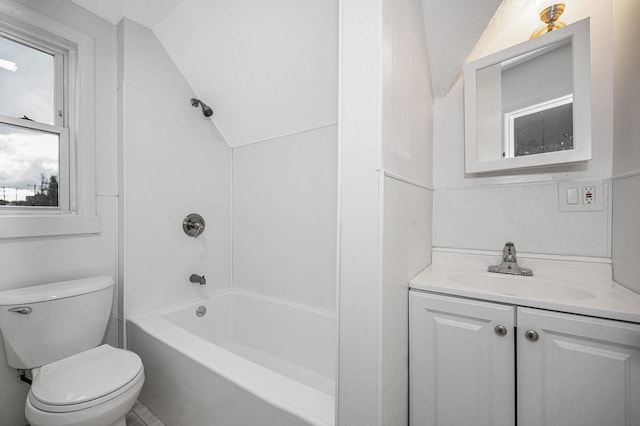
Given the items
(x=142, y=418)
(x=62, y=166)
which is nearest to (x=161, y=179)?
(x=62, y=166)

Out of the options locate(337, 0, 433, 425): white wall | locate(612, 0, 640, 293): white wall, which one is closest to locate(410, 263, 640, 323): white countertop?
locate(612, 0, 640, 293): white wall

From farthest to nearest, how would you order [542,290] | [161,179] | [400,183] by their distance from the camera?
[161,179] → [542,290] → [400,183]

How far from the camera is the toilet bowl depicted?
0.97 metres

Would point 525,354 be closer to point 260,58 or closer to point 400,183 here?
point 400,183

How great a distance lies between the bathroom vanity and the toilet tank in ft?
5.39

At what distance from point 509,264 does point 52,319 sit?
2.27 m

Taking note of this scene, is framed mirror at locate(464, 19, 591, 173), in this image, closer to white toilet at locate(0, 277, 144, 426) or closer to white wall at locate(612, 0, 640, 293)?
white wall at locate(612, 0, 640, 293)

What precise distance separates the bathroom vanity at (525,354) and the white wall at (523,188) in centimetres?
20

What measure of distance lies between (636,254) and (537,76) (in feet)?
2.90

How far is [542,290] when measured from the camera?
110 centimetres

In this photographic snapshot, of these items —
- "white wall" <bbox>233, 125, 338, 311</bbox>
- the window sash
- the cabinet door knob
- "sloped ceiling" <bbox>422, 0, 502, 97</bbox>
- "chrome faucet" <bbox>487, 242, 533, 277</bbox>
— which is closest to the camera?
the cabinet door knob

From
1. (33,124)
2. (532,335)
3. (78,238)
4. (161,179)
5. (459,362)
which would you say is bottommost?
(459,362)

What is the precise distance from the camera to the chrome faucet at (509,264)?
125 centimetres

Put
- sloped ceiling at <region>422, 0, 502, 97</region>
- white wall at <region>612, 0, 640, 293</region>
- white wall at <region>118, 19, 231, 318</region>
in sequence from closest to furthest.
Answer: white wall at <region>612, 0, 640, 293</region>
sloped ceiling at <region>422, 0, 502, 97</region>
white wall at <region>118, 19, 231, 318</region>
